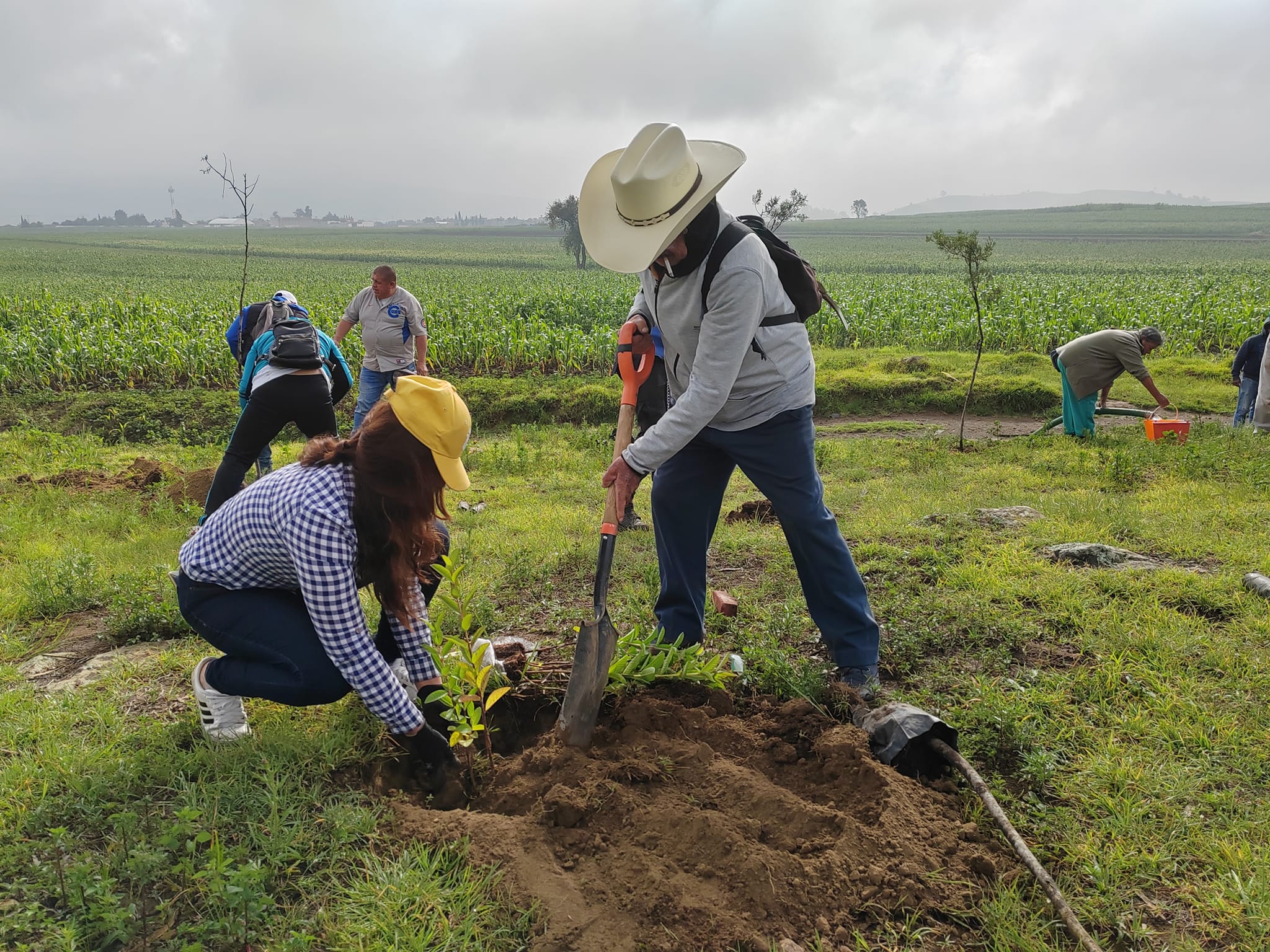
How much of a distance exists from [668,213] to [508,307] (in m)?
17.4

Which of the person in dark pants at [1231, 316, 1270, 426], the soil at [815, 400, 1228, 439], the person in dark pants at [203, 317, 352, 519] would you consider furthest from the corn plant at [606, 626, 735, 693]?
the person in dark pants at [1231, 316, 1270, 426]

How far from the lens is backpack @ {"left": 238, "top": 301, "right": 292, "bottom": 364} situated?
17.9ft

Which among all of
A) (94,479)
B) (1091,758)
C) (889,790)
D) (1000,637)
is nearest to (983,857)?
(889,790)

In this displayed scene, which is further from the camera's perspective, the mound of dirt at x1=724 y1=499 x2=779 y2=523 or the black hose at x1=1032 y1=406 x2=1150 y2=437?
the black hose at x1=1032 y1=406 x2=1150 y2=437

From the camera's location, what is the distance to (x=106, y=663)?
153 inches

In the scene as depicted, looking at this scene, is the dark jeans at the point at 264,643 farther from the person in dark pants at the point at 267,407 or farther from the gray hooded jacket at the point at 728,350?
the person in dark pants at the point at 267,407

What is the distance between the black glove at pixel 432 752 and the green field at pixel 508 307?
40.0 ft

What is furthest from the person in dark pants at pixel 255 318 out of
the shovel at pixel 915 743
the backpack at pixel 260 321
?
the shovel at pixel 915 743

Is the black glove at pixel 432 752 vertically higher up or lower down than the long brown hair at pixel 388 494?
lower down

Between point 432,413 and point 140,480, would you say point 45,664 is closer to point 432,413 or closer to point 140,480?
point 432,413

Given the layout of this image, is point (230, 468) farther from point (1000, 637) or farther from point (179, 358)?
point (179, 358)

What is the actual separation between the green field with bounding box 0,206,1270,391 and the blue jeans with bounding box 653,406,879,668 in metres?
11.3

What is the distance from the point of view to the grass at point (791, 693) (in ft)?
7.43

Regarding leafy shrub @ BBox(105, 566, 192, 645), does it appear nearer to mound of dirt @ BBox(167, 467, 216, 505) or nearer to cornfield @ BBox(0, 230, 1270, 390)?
mound of dirt @ BBox(167, 467, 216, 505)
